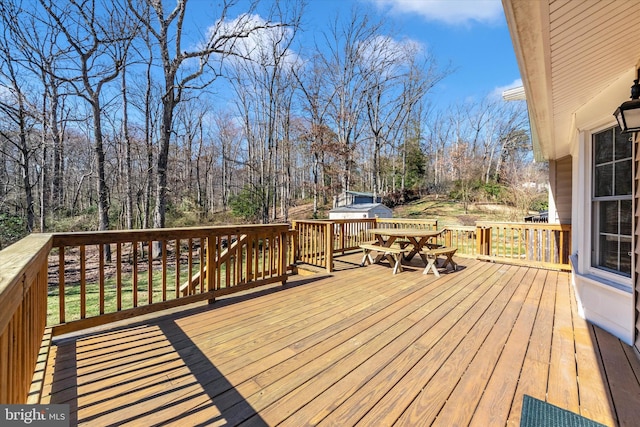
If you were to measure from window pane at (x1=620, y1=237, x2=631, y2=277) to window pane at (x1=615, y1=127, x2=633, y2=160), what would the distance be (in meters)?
0.79

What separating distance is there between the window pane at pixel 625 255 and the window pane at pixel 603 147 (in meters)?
0.83

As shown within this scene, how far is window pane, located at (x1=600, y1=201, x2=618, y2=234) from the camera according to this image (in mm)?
2750

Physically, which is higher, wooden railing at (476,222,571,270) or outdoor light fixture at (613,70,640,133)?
outdoor light fixture at (613,70,640,133)

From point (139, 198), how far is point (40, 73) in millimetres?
6158

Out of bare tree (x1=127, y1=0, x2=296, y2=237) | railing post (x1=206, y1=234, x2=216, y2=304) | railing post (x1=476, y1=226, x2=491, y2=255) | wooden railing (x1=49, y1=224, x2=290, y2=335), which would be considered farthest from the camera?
bare tree (x1=127, y1=0, x2=296, y2=237)

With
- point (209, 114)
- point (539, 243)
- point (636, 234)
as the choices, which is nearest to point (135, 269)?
point (636, 234)

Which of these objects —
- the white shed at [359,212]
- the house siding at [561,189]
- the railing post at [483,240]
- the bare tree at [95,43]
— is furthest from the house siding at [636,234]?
the bare tree at [95,43]

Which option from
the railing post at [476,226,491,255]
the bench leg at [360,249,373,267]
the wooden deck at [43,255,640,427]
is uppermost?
the railing post at [476,226,491,255]

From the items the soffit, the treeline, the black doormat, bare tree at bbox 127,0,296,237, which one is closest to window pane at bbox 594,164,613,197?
the soffit

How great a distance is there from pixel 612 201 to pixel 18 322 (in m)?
4.66

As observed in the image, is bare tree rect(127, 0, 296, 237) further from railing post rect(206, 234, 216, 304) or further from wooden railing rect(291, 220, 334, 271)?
railing post rect(206, 234, 216, 304)

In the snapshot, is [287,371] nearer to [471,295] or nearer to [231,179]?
[471,295]

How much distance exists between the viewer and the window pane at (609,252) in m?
2.74

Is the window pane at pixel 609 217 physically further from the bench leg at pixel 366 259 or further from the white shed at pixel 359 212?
the white shed at pixel 359 212
